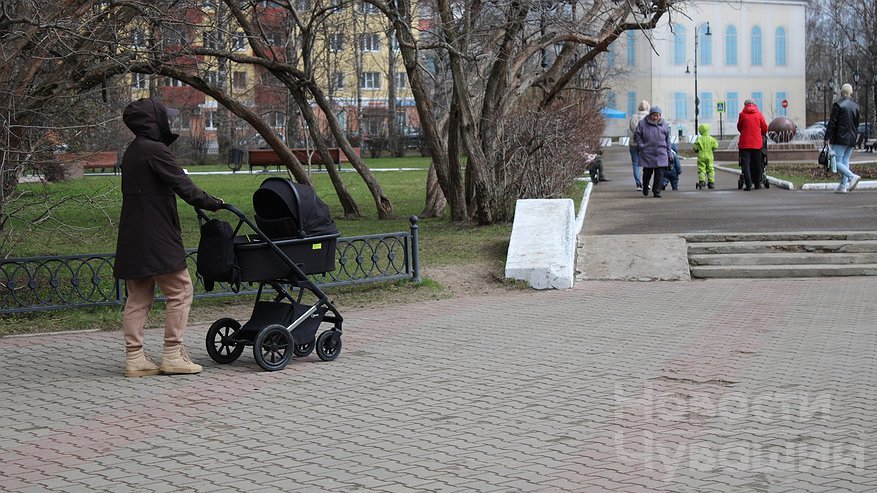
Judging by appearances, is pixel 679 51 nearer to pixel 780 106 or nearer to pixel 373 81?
pixel 780 106

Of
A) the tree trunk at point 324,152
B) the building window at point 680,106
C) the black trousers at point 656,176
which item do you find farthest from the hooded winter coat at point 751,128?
the building window at point 680,106

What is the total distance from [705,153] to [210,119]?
151 ft

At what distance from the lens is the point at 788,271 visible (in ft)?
44.3

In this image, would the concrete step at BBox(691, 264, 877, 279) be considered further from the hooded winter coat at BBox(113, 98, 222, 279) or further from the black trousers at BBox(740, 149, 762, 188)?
the black trousers at BBox(740, 149, 762, 188)

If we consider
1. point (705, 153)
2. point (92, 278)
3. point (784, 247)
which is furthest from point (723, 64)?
point (92, 278)

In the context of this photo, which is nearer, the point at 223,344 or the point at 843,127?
→ the point at 223,344

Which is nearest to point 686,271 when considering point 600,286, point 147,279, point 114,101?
point 600,286

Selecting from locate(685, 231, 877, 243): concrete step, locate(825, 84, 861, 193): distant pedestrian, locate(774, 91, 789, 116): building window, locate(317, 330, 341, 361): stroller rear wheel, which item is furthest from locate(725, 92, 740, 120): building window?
locate(317, 330, 341, 361): stroller rear wheel

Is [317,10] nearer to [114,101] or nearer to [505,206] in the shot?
[114,101]

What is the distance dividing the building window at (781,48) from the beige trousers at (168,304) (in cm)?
7492

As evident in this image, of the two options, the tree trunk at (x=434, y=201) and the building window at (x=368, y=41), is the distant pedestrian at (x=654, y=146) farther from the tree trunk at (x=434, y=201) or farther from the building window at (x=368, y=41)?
the building window at (x=368, y=41)

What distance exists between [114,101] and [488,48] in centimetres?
696

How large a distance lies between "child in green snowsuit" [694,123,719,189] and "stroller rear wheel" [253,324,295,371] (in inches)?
641

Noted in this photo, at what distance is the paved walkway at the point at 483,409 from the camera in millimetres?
5934
